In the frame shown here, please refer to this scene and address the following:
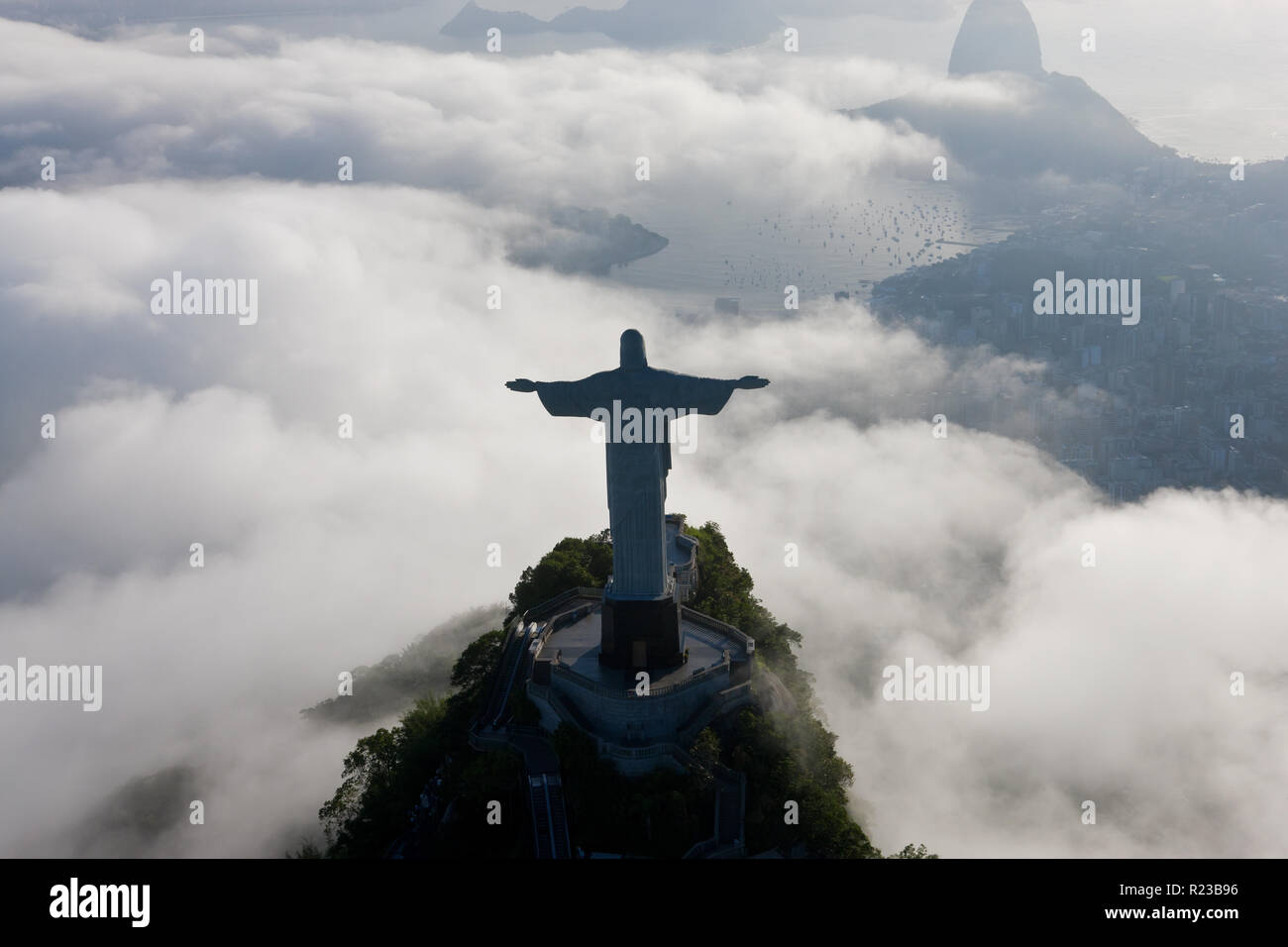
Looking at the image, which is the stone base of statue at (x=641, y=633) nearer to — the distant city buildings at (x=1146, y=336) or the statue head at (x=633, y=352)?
the statue head at (x=633, y=352)

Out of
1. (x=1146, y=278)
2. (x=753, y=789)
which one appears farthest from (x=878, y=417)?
(x=753, y=789)

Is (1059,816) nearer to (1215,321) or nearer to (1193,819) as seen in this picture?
(1193,819)

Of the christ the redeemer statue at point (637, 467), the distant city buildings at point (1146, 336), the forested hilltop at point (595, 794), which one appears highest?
the distant city buildings at point (1146, 336)

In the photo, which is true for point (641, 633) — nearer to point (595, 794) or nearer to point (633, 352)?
point (595, 794)

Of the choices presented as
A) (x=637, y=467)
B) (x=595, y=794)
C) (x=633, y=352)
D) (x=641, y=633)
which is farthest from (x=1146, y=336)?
(x=595, y=794)

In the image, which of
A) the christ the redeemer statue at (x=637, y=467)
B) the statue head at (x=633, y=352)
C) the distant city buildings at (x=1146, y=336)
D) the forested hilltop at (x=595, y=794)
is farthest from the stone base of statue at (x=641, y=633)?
the distant city buildings at (x=1146, y=336)
